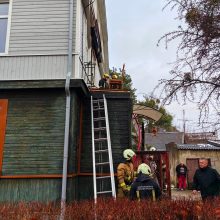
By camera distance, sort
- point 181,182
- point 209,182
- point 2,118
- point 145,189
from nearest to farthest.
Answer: point 145,189, point 209,182, point 2,118, point 181,182

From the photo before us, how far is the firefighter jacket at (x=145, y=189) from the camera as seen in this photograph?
5383 mm

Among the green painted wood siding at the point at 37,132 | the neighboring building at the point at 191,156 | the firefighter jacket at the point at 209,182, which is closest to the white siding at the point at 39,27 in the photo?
the green painted wood siding at the point at 37,132

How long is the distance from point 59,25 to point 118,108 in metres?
2.85

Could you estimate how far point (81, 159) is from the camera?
8703mm

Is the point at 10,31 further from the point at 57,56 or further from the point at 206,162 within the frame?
the point at 206,162

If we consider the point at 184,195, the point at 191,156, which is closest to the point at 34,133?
the point at 184,195

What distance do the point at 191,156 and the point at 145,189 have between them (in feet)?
53.3

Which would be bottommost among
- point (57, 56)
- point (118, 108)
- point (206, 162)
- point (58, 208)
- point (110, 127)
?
point (58, 208)

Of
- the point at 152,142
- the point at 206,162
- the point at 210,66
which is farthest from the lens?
the point at 152,142

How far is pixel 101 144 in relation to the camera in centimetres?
888

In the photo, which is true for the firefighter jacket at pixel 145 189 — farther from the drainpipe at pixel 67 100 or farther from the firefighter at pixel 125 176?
the drainpipe at pixel 67 100

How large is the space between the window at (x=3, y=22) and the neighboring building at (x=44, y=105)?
28mm

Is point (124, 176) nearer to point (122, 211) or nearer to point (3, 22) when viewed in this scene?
point (122, 211)

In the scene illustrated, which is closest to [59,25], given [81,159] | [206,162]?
[81,159]
